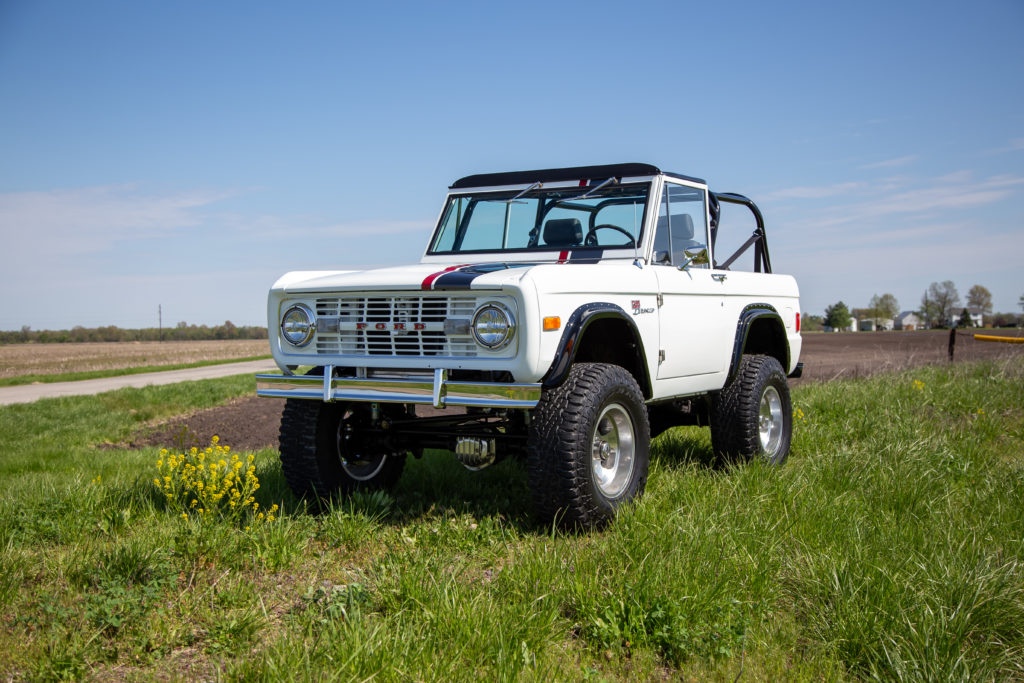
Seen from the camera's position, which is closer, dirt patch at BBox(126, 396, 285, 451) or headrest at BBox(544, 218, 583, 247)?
headrest at BBox(544, 218, 583, 247)

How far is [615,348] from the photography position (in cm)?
507

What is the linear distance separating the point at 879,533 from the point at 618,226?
2.57 m

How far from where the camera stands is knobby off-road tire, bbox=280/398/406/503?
197 inches

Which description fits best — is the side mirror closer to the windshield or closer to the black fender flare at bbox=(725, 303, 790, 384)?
the windshield

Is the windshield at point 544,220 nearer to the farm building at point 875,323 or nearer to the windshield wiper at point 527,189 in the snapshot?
the windshield wiper at point 527,189

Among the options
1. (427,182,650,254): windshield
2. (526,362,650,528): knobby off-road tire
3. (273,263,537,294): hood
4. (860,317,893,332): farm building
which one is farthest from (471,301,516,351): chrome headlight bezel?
(860,317,893,332): farm building

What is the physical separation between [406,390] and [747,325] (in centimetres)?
306

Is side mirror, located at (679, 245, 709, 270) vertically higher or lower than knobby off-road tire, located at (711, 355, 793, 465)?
higher

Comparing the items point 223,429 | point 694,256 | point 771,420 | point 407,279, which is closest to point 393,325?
point 407,279

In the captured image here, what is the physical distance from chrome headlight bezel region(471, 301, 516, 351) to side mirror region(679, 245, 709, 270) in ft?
6.09

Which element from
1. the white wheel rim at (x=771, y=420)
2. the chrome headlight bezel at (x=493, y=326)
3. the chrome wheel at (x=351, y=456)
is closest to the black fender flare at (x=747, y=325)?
the white wheel rim at (x=771, y=420)

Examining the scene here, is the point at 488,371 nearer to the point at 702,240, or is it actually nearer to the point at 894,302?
the point at 702,240

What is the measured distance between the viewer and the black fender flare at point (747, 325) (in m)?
6.11

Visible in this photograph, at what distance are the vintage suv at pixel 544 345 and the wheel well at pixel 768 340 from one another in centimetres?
18
